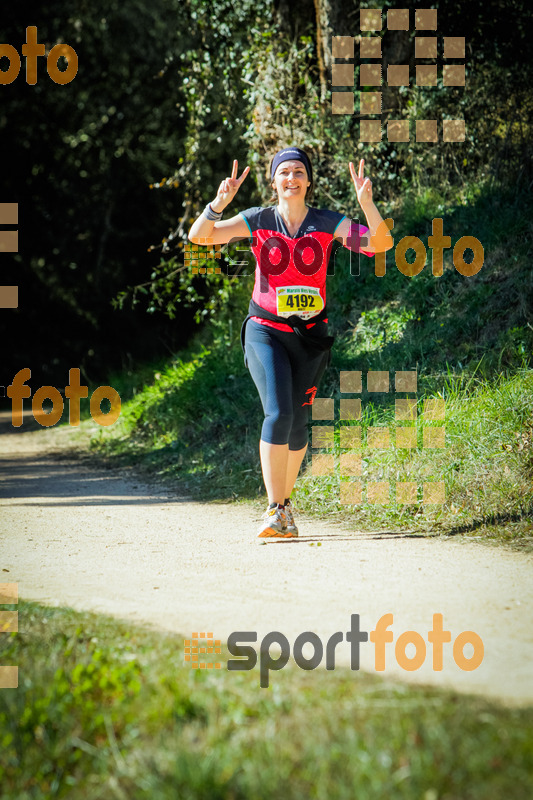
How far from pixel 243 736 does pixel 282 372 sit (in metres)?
3.03

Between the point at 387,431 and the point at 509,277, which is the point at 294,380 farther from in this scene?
the point at 509,277

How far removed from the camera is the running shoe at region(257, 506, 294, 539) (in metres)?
5.35

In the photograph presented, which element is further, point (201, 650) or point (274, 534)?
point (274, 534)

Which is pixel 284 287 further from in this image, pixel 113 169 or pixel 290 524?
pixel 113 169

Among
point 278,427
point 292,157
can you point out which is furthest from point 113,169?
point 278,427

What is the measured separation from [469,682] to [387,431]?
12.5 ft

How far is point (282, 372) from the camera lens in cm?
525

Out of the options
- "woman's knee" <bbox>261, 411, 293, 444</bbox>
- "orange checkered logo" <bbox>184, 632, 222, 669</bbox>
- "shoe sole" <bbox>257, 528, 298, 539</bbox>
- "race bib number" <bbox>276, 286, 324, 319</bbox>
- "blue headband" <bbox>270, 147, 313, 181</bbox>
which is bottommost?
"shoe sole" <bbox>257, 528, 298, 539</bbox>

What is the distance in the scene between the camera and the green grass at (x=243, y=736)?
7.22 ft

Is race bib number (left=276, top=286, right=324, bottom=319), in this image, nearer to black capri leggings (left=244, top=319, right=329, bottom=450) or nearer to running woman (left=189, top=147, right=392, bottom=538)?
running woman (left=189, top=147, right=392, bottom=538)

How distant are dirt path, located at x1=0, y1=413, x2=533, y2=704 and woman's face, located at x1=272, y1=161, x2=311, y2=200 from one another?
2.19m

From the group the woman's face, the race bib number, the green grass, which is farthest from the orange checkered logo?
the woman's face

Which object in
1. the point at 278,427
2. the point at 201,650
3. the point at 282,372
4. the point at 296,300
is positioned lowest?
Result: the point at 201,650

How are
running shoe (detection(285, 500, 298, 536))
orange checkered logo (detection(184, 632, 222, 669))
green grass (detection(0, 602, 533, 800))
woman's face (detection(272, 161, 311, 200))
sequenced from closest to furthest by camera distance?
green grass (detection(0, 602, 533, 800)) → orange checkered logo (detection(184, 632, 222, 669)) → woman's face (detection(272, 161, 311, 200)) → running shoe (detection(285, 500, 298, 536))
